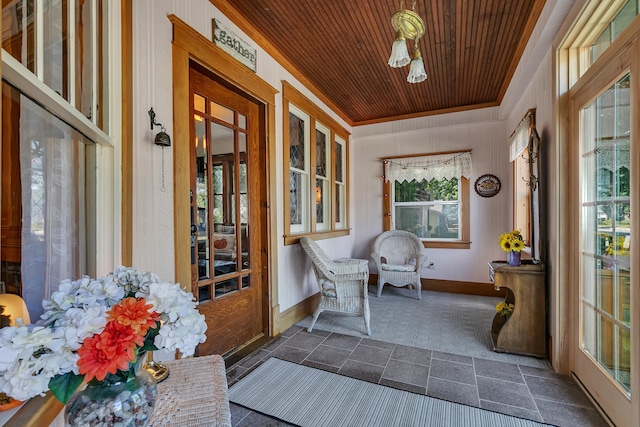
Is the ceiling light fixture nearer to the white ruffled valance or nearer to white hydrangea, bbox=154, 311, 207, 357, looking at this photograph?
white hydrangea, bbox=154, 311, 207, 357

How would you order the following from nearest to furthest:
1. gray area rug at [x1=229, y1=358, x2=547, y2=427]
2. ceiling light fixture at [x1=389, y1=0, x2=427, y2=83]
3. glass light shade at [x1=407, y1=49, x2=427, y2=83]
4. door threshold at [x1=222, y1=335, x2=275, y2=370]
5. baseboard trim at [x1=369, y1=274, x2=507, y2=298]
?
gray area rug at [x1=229, y1=358, x2=547, y2=427]
ceiling light fixture at [x1=389, y1=0, x2=427, y2=83]
glass light shade at [x1=407, y1=49, x2=427, y2=83]
door threshold at [x1=222, y1=335, x2=275, y2=370]
baseboard trim at [x1=369, y1=274, x2=507, y2=298]

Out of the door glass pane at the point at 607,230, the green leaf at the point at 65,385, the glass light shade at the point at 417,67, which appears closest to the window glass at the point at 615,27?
the door glass pane at the point at 607,230

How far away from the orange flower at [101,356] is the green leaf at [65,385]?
3cm

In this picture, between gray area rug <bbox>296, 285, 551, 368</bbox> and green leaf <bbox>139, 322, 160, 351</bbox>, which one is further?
gray area rug <bbox>296, 285, 551, 368</bbox>

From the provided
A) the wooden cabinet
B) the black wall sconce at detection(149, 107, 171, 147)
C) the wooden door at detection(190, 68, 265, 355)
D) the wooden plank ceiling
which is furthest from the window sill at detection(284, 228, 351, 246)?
the wooden cabinet

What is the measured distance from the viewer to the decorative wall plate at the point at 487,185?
14.1 feet

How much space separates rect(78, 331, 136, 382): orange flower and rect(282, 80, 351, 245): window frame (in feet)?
8.20

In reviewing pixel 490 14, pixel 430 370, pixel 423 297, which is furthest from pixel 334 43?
pixel 423 297

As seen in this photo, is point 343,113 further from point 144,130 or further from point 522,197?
point 144,130

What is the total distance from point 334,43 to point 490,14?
131cm

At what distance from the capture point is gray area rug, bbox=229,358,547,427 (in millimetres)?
1714

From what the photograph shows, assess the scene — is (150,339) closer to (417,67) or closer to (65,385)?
(65,385)

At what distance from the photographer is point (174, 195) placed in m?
1.90

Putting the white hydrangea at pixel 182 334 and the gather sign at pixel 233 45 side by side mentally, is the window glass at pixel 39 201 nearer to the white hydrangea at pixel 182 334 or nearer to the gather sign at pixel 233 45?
the white hydrangea at pixel 182 334
